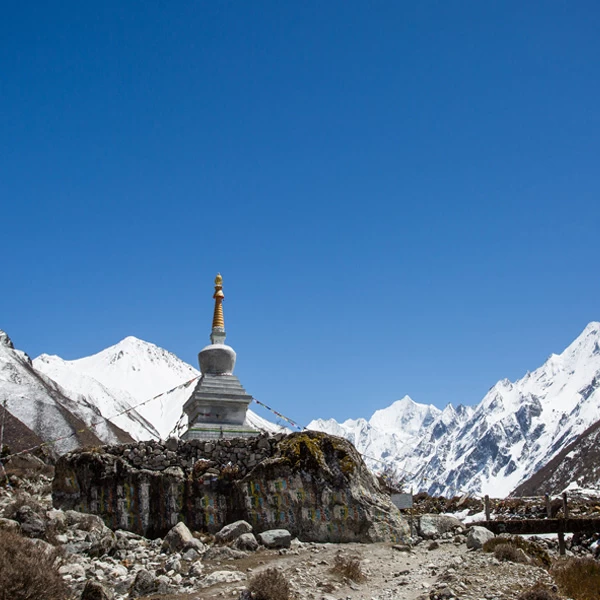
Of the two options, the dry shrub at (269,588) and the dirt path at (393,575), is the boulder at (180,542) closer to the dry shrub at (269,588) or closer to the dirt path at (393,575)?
the dirt path at (393,575)

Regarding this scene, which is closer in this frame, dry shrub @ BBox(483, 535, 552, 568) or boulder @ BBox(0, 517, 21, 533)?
boulder @ BBox(0, 517, 21, 533)

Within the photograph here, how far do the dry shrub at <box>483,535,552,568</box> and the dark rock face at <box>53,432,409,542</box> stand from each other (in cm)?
301

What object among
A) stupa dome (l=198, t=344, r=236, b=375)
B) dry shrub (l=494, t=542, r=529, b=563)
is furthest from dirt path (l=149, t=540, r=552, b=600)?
stupa dome (l=198, t=344, r=236, b=375)

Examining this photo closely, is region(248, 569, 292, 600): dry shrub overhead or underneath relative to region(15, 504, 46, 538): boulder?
underneath

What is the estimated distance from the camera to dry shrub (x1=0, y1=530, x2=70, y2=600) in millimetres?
9906

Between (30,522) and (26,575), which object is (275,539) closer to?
(30,522)

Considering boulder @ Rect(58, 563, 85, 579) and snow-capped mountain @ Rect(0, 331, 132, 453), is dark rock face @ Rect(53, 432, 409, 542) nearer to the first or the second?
boulder @ Rect(58, 563, 85, 579)

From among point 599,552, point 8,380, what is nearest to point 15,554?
point 599,552

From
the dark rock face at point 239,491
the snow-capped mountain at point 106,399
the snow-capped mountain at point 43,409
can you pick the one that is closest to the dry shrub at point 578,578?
the dark rock face at point 239,491

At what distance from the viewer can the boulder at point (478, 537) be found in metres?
16.2

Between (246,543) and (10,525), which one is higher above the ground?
(10,525)

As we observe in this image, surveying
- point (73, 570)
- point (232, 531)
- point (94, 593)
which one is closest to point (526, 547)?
point (232, 531)

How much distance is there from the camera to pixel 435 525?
1900 cm

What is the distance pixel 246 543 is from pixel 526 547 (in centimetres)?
646
